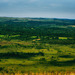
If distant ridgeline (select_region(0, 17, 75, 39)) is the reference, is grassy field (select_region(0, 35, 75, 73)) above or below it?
below

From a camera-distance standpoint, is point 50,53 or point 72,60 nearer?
point 72,60

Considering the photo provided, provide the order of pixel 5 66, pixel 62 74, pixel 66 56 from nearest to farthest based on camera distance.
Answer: pixel 62 74
pixel 5 66
pixel 66 56

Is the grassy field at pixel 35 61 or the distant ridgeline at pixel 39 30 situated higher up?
the distant ridgeline at pixel 39 30

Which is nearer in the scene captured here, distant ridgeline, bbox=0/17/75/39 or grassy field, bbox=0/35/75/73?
grassy field, bbox=0/35/75/73

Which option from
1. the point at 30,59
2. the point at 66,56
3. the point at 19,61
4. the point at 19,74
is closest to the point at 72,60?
the point at 66,56

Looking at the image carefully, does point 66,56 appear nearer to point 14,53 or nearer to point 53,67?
point 53,67

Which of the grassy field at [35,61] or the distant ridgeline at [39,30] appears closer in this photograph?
the grassy field at [35,61]

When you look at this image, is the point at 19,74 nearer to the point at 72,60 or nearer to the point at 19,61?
the point at 19,61

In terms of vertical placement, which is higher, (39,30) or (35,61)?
(39,30)

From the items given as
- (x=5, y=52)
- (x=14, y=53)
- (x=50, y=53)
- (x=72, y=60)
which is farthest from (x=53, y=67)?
(x=5, y=52)

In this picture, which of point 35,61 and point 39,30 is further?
point 39,30

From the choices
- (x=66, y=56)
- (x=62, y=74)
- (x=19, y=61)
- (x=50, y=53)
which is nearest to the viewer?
(x=62, y=74)
